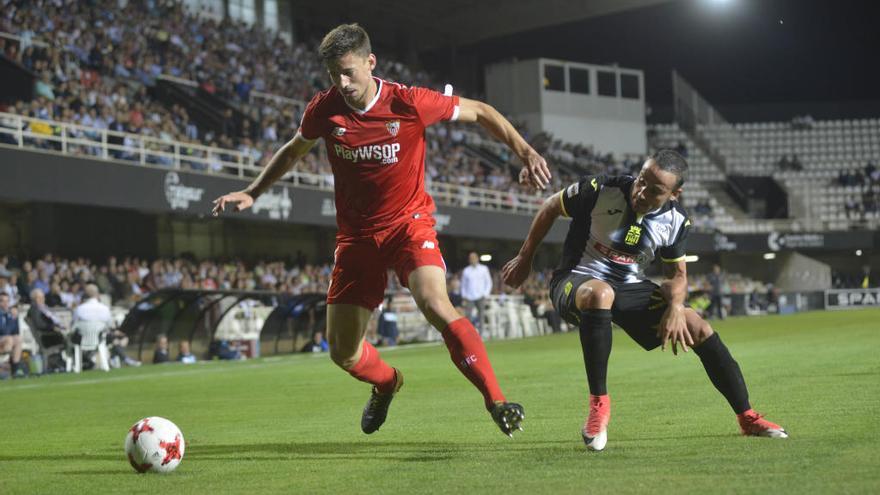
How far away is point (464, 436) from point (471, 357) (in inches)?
50.5

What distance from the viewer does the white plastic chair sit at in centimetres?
2017

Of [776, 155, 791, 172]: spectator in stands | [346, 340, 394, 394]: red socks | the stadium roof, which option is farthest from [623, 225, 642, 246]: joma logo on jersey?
[776, 155, 791, 172]: spectator in stands

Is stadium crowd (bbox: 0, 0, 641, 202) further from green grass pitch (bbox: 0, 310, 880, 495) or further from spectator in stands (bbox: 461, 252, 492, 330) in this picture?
green grass pitch (bbox: 0, 310, 880, 495)

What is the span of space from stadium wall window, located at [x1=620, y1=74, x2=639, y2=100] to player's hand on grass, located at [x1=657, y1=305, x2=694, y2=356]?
5814 cm

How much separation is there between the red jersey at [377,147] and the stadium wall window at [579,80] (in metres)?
55.4

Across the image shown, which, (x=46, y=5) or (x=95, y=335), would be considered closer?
(x=95, y=335)

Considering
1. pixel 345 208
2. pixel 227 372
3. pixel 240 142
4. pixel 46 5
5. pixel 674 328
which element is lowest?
pixel 227 372

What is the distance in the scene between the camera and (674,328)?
666 cm

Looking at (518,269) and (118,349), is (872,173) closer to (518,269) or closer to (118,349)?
(118,349)

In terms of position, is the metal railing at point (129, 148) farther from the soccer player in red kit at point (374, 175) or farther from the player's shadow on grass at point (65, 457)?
the soccer player in red kit at point (374, 175)

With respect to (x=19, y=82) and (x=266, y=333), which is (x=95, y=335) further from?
(x=19, y=82)

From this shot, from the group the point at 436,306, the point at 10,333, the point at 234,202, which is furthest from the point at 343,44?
the point at 10,333

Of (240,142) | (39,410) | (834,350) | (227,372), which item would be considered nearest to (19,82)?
(240,142)

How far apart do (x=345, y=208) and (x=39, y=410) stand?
6.09m
